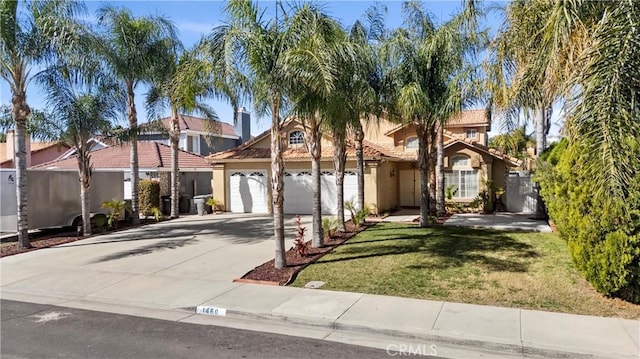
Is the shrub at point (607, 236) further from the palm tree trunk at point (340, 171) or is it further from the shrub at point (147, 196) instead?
the shrub at point (147, 196)

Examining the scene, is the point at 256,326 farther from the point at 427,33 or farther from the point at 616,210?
the point at 427,33

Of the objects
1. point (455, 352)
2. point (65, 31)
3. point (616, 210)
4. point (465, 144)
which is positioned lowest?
point (455, 352)

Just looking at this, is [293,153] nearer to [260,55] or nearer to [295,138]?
[295,138]

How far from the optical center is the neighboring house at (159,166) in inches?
955

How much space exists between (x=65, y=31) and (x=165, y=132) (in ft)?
24.8

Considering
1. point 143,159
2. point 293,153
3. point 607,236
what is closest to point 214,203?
point 293,153

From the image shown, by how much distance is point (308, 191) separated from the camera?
21.3 m

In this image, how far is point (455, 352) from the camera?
5785 millimetres

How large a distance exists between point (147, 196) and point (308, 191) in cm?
769

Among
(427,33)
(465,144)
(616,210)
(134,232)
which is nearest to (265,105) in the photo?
(616,210)

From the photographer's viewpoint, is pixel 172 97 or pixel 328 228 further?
pixel 172 97

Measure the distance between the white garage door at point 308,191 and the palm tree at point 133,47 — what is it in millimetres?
6868

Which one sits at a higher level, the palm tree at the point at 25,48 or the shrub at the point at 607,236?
the palm tree at the point at 25,48
